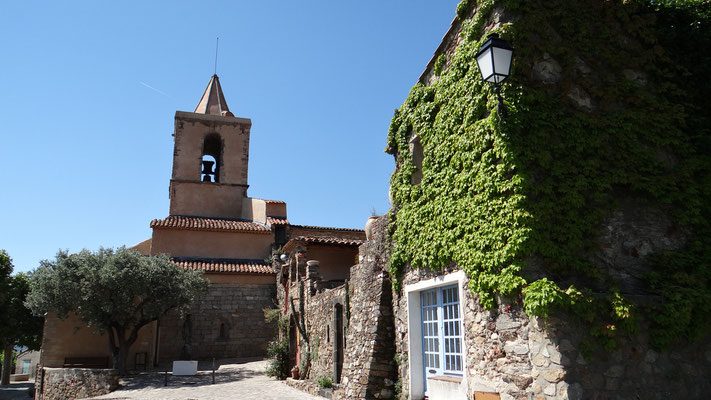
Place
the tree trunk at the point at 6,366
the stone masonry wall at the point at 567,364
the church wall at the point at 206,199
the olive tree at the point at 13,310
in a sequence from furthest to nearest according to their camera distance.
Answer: the tree trunk at the point at 6,366 → the church wall at the point at 206,199 → the olive tree at the point at 13,310 → the stone masonry wall at the point at 567,364

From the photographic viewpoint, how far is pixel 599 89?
758cm

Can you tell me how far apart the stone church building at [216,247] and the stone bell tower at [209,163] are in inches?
2.2

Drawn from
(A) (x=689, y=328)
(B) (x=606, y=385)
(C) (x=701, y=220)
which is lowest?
(B) (x=606, y=385)

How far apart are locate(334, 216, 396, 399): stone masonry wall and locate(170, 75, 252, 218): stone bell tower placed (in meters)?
18.6

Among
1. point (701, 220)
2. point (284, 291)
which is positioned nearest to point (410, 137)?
point (701, 220)

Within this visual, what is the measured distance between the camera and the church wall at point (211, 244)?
962 inches

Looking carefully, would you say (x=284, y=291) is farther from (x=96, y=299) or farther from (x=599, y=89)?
(x=599, y=89)

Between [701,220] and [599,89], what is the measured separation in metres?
→ 2.44

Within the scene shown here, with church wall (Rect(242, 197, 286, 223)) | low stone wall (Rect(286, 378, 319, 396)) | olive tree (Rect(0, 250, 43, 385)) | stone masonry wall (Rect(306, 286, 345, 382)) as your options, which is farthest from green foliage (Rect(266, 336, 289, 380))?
olive tree (Rect(0, 250, 43, 385))

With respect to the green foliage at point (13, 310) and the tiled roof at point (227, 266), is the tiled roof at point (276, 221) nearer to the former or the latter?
the tiled roof at point (227, 266)

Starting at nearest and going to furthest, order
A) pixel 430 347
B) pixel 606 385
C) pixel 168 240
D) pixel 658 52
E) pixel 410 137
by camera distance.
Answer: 1. pixel 606 385
2. pixel 658 52
3. pixel 430 347
4. pixel 410 137
5. pixel 168 240

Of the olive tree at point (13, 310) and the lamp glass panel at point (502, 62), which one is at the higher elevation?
the lamp glass panel at point (502, 62)

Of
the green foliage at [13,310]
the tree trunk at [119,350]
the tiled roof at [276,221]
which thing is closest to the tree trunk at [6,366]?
the green foliage at [13,310]

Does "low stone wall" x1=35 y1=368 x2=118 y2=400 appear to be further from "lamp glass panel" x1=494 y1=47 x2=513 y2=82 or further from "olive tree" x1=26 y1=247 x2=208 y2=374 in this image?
"lamp glass panel" x1=494 y1=47 x2=513 y2=82
